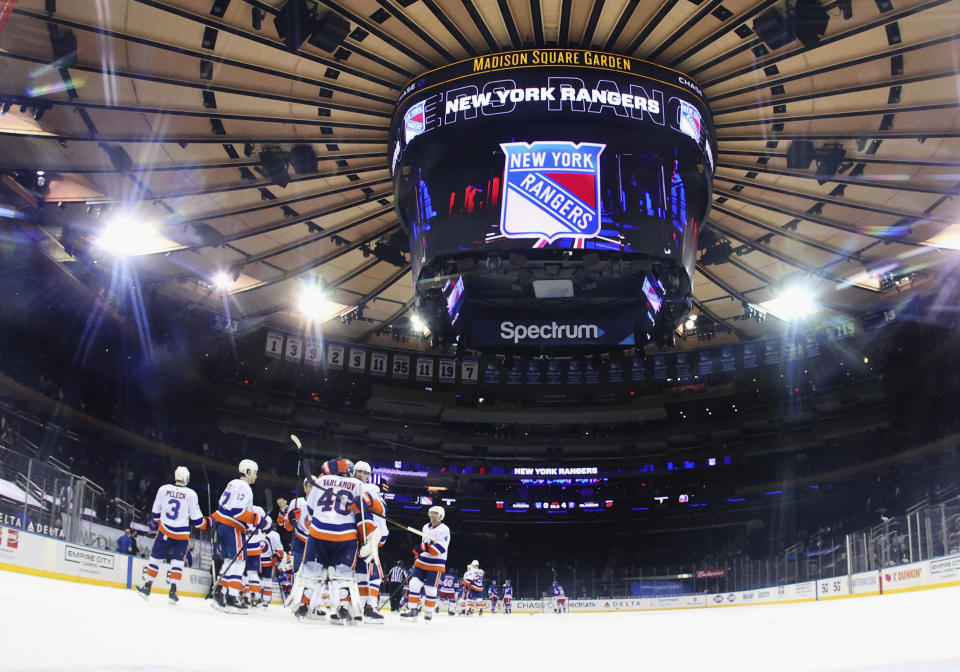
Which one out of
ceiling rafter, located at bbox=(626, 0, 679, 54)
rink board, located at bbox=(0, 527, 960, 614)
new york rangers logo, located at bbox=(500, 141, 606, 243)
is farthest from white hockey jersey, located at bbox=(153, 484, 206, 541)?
ceiling rafter, located at bbox=(626, 0, 679, 54)

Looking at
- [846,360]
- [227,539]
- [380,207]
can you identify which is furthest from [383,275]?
[846,360]

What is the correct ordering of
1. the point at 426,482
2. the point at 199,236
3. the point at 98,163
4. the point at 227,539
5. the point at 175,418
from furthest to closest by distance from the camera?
1. the point at 426,482
2. the point at 175,418
3. the point at 199,236
4. the point at 98,163
5. the point at 227,539

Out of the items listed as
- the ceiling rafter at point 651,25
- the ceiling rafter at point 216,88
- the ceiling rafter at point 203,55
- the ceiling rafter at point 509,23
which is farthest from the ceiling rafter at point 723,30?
the ceiling rafter at point 216,88

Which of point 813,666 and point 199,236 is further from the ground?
point 199,236

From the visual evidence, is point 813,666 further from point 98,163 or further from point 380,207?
point 98,163

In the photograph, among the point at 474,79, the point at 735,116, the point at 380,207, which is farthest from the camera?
the point at 380,207

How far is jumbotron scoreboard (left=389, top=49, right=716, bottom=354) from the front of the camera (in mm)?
14289

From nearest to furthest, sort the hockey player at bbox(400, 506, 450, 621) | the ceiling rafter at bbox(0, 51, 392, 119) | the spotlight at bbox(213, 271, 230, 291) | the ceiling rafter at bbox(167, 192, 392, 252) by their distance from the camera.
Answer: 1. the ceiling rafter at bbox(0, 51, 392, 119)
2. the hockey player at bbox(400, 506, 450, 621)
3. the ceiling rafter at bbox(167, 192, 392, 252)
4. the spotlight at bbox(213, 271, 230, 291)

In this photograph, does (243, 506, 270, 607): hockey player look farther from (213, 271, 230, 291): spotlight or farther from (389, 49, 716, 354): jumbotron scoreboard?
(213, 271, 230, 291): spotlight

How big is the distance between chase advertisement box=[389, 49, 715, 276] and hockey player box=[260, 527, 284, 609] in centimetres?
620

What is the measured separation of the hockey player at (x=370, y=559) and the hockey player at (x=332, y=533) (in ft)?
0.73

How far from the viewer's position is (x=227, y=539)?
1184 centimetres

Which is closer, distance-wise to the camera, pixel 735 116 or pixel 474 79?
pixel 474 79

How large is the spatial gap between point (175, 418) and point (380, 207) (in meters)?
21.0
